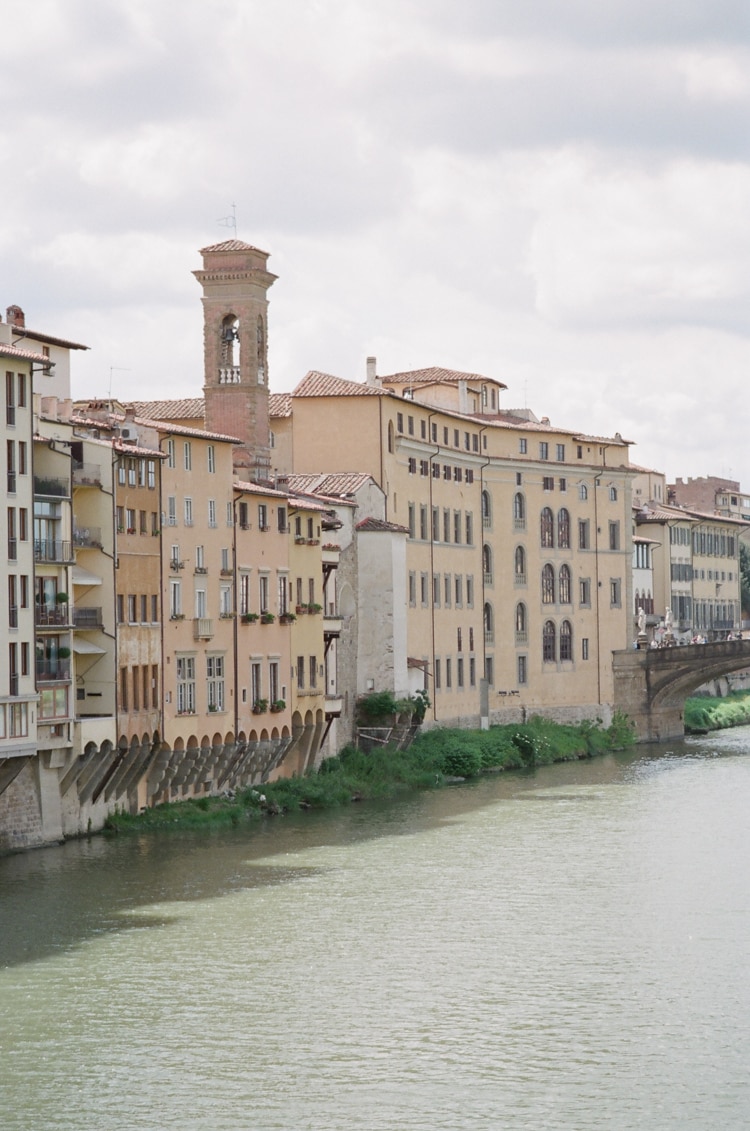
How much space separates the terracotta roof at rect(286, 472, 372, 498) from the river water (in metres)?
16.2

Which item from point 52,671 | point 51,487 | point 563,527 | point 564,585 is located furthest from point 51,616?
point 563,527

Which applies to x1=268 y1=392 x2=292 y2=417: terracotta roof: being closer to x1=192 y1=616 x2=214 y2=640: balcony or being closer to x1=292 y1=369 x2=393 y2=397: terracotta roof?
x1=292 y1=369 x2=393 y2=397: terracotta roof

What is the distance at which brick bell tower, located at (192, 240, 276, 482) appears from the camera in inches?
2486

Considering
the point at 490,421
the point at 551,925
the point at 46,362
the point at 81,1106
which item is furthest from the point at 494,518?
the point at 81,1106

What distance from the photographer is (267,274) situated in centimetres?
6372

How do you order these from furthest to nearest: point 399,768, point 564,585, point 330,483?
point 564,585, point 330,483, point 399,768

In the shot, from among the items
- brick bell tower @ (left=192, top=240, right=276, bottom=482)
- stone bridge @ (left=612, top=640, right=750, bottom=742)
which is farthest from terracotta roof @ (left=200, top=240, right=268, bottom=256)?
stone bridge @ (left=612, top=640, right=750, bottom=742)

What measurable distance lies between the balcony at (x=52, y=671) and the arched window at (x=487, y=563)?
3568 centimetres

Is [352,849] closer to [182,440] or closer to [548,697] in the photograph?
[182,440]

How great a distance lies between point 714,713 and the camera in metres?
92.0

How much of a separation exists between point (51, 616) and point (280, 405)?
2511 cm

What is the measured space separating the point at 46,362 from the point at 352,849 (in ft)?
39.7

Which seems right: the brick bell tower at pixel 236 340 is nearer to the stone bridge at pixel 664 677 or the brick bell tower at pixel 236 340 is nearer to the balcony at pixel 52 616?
the balcony at pixel 52 616

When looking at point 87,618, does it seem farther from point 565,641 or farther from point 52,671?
point 565,641
